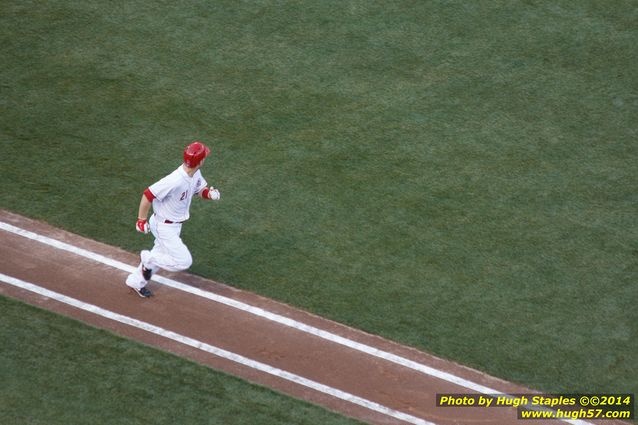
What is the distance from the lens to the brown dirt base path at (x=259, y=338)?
27.0 feet

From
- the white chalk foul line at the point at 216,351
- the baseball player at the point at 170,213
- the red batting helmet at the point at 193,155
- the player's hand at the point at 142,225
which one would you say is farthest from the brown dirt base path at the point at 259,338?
the red batting helmet at the point at 193,155

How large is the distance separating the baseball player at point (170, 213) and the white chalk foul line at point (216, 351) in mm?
403

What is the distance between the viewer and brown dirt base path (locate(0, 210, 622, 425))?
824cm

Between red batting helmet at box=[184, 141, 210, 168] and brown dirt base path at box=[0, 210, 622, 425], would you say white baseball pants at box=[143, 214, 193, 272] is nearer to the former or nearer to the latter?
brown dirt base path at box=[0, 210, 622, 425]

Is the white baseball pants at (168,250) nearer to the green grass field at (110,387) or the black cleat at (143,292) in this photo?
the black cleat at (143,292)

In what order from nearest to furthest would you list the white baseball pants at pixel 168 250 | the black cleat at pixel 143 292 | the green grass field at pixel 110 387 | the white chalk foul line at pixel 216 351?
the green grass field at pixel 110 387, the white chalk foul line at pixel 216 351, the white baseball pants at pixel 168 250, the black cleat at pixel 143 292

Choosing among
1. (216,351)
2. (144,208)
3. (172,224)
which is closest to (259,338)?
(216,351)

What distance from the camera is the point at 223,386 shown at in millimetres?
8250

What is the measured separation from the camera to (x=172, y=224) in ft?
28.9

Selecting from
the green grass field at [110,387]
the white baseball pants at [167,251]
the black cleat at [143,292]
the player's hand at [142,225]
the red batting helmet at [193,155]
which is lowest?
the green grass field at [110,387]

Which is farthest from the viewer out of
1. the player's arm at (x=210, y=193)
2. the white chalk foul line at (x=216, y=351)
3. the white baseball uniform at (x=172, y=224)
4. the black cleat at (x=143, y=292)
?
the black cleat at (x=143, y=292)

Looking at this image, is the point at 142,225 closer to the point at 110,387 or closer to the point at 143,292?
the point at 143,292

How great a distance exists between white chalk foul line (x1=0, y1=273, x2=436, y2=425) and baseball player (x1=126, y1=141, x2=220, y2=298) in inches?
15.9

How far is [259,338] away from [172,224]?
1.40 metres
